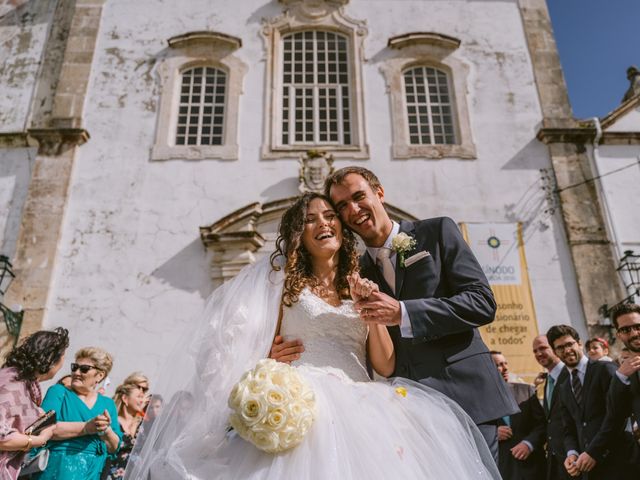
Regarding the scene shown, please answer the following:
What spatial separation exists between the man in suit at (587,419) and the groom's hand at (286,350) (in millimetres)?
2964

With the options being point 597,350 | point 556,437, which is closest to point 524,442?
point 556,437

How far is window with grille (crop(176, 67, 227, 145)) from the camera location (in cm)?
1077

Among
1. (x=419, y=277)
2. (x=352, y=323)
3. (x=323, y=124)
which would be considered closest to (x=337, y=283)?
(x=352, y=323)

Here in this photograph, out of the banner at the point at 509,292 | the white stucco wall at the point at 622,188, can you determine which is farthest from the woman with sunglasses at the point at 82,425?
the white stucco wall at the point at 622,188

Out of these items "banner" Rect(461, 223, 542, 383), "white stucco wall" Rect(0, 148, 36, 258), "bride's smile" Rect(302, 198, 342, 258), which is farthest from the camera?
"white stucco wall" Rect(0, 148, 36, 258)

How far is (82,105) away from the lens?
10.6m

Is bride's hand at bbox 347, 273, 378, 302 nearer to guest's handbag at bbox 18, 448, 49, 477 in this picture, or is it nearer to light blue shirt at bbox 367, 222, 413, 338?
light blue shirt at bbox 367, 222, 413, 338

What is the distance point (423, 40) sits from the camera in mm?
11211

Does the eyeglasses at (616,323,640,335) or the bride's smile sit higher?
A: the bride's smile

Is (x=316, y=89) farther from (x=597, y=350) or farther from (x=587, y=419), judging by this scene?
(x=587, y=419)

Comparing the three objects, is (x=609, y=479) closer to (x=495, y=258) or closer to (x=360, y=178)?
(x=360, y=178)

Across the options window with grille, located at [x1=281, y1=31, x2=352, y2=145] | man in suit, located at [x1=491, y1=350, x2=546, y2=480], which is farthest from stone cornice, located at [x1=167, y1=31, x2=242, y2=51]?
man in suit, located at [x1=491, y1=350, x2=546, y2=480]

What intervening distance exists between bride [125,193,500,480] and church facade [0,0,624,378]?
6.29 meters

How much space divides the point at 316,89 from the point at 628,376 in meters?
8.73
